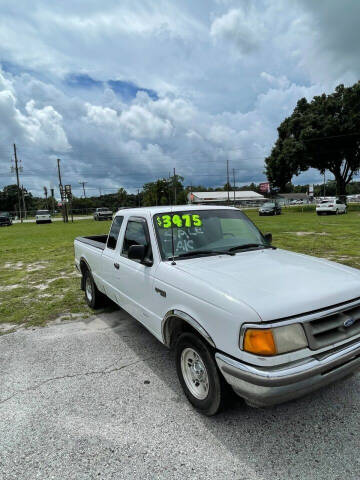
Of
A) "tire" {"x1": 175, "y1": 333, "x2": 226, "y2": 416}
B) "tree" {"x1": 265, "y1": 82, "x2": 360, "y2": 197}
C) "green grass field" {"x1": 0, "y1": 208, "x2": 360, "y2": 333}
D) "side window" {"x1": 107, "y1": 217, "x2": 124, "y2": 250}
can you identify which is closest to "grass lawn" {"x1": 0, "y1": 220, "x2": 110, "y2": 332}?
"green grass field" {"x1": 0, "y1": 208, "x2": 360, "y2": 333}

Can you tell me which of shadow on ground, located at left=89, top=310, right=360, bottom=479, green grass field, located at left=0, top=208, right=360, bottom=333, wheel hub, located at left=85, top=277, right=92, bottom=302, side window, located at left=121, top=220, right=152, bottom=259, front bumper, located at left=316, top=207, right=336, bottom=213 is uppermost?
side window, located at left=121, top=220, right=152, bottom=259

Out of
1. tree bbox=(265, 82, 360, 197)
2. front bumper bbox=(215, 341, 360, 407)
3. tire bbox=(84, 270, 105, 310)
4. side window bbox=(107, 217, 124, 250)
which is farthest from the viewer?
tree bbox=(265, 82, 360, 197)

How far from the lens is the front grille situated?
84.6 inches

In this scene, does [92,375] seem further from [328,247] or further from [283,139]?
[283,139]

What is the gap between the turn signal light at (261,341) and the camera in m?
2.03

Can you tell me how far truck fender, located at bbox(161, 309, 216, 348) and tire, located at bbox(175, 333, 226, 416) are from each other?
13 centimetres

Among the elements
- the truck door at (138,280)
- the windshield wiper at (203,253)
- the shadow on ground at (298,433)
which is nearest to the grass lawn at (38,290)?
the truck door at (138,280)

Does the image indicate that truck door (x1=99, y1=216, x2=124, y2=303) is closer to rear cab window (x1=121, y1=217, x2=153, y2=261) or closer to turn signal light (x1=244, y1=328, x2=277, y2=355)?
rear cab window (x1=121, y1=217, x2=153, y2=261)

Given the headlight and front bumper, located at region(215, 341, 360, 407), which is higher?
the headlight

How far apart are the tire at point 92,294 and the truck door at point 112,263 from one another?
763 mm

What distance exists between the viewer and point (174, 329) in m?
2.86

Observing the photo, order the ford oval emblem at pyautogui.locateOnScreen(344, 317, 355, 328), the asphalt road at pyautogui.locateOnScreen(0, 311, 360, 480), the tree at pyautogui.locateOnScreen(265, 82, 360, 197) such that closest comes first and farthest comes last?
the asphalt road at pyautogui.locateOnScreen(0, 311, 360, 480), the ford oval emblem at pyautogui.locateOnScreen(344, 317, 355, 328), the tree at pyautogui.locateOnScreen(265, 82, 360, 197)

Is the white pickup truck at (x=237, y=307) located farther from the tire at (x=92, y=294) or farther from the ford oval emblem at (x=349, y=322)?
the tire at (x=92, y=294)

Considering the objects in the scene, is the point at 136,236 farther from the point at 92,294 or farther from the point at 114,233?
the point at 92,294
